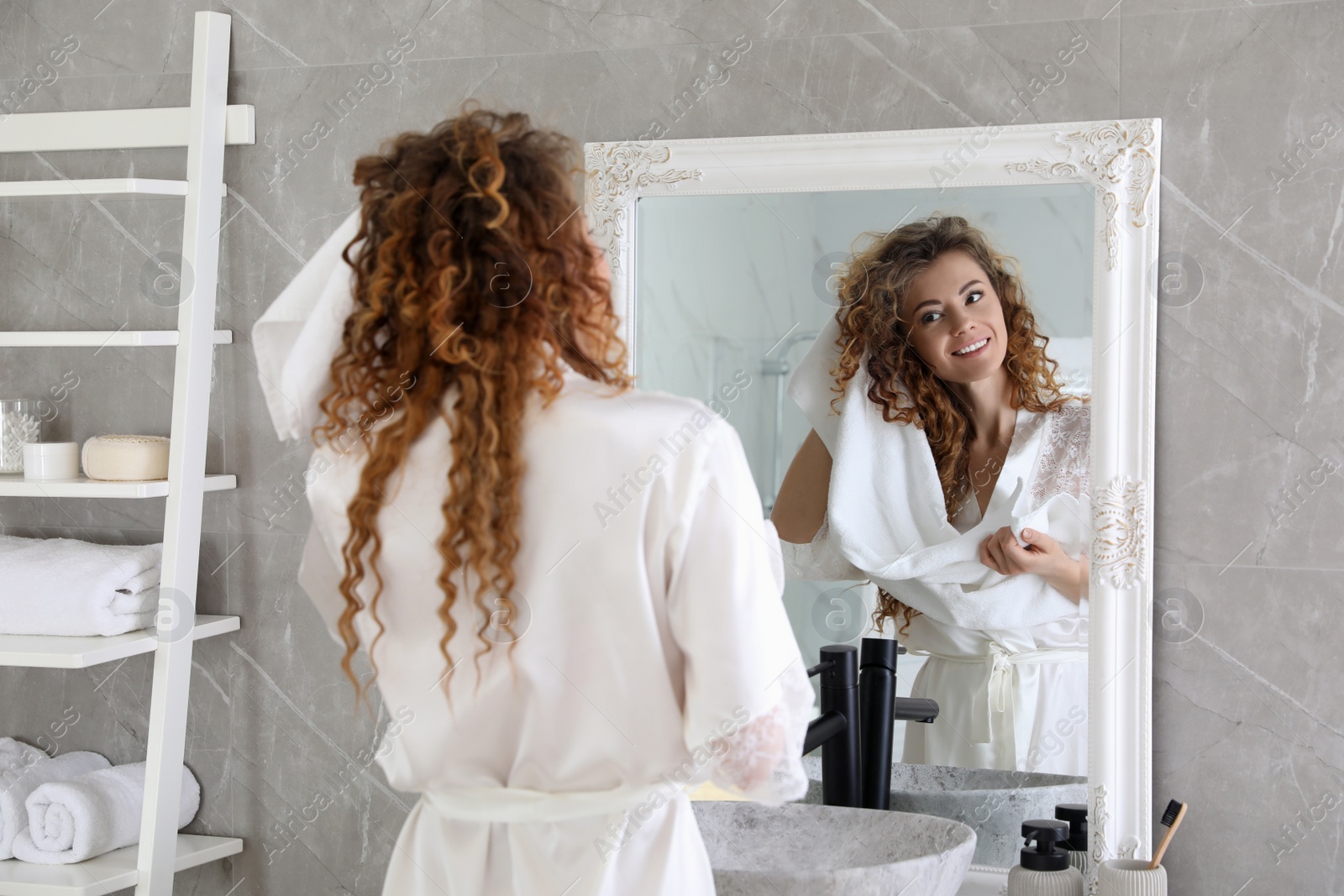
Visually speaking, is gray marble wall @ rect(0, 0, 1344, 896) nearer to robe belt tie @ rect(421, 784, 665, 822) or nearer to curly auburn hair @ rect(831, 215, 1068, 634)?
curly auburn hair @ rect(831, 215, 1068, 634)

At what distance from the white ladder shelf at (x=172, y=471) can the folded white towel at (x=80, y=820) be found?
2 cm

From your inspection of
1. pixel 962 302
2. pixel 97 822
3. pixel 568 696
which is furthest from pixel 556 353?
pixel 97 822

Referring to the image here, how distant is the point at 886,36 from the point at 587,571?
835mm

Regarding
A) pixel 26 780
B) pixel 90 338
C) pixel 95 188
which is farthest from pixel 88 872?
pixel 95 188

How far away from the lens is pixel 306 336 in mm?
937

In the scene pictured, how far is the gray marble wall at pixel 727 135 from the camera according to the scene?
51.2 inches

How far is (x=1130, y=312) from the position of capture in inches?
51.8

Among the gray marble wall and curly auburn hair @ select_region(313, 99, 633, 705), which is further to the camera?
the gray marble wall

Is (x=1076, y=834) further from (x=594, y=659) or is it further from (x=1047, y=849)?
(x=594, y=659)

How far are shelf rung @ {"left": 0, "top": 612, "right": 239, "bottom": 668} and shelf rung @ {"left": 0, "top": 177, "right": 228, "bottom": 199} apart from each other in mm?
577

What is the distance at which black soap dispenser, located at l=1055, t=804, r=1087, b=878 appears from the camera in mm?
1323

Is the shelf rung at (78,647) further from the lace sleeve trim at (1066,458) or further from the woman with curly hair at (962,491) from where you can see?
the lace sleeve trim at (1066,458)

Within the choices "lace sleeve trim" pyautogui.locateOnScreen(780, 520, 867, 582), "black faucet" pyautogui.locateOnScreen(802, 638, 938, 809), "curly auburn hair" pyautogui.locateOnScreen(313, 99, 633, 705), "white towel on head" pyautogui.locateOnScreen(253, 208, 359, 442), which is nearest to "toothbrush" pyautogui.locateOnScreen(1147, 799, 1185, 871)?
"black faucet" pyautogui.locateOnScreen(802, 638, 938, 809)

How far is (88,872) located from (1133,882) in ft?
4.20
